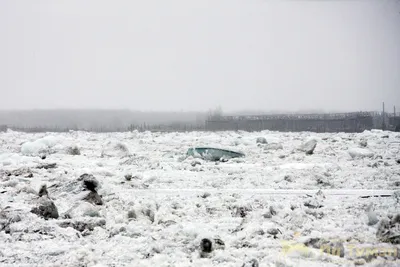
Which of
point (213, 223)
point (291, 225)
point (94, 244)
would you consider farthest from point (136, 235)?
point (291, 225)

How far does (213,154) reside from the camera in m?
11.8

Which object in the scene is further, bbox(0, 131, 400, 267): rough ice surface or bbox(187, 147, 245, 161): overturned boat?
bbox(187, 147, 245, 161): overturned boat

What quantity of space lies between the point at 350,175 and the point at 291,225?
463cm

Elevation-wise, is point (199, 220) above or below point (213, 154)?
below

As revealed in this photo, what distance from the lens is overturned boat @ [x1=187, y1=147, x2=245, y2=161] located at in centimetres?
1177

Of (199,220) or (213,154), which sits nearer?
(199,220)

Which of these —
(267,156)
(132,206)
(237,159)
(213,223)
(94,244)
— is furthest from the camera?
(267,156)

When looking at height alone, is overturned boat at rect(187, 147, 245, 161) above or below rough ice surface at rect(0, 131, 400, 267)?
above

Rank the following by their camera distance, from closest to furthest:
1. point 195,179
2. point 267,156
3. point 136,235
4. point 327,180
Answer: point 136,235 < point 327,180 < point 195,179 < point 267,156

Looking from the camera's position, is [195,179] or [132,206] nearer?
[132,206]

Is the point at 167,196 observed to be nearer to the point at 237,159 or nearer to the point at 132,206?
the point at 132,206

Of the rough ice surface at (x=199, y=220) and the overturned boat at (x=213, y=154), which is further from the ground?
the overturned boat at (x=213, y=154)

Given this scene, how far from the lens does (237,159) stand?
38.2 feet

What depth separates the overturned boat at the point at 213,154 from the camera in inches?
464
